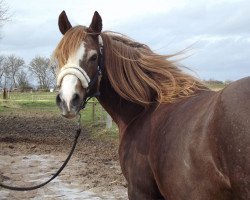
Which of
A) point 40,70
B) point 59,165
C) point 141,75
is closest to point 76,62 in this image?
point 141,75

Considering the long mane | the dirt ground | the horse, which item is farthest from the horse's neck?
the dirt ground

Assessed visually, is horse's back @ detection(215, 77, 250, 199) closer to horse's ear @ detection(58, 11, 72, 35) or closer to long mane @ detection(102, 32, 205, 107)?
long mane @ detection(102, 32, 205, 107)

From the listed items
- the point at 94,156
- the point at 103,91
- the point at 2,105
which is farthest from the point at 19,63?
the point at 103,91

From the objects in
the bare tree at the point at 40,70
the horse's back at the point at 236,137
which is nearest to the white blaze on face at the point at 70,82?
the horse's back at the point at 236,137

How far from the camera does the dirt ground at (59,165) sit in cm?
655

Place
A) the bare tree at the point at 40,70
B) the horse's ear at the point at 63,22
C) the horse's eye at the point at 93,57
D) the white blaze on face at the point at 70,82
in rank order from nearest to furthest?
the white blaze on face at the point at 70,82
the horse's eye at the point at 93,57
the horse's ear at the point at 63,22
the bare tree at the point at 40,70

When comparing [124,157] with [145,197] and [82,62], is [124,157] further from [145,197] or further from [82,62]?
[82,62]

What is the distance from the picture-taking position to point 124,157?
340 centimetres

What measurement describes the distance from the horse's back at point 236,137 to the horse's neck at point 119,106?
1320 mm

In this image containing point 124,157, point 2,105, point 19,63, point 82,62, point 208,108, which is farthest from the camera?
point 19,63

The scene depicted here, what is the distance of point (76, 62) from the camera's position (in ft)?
10.1

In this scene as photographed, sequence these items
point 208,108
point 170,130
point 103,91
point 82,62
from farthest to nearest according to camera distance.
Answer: point 103,91 < point 82,62 < point 170,130 < point 208,108

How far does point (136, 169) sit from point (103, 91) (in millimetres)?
852

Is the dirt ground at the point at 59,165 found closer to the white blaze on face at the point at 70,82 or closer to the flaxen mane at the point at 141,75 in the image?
the flaxen mane at the point at 141,75
